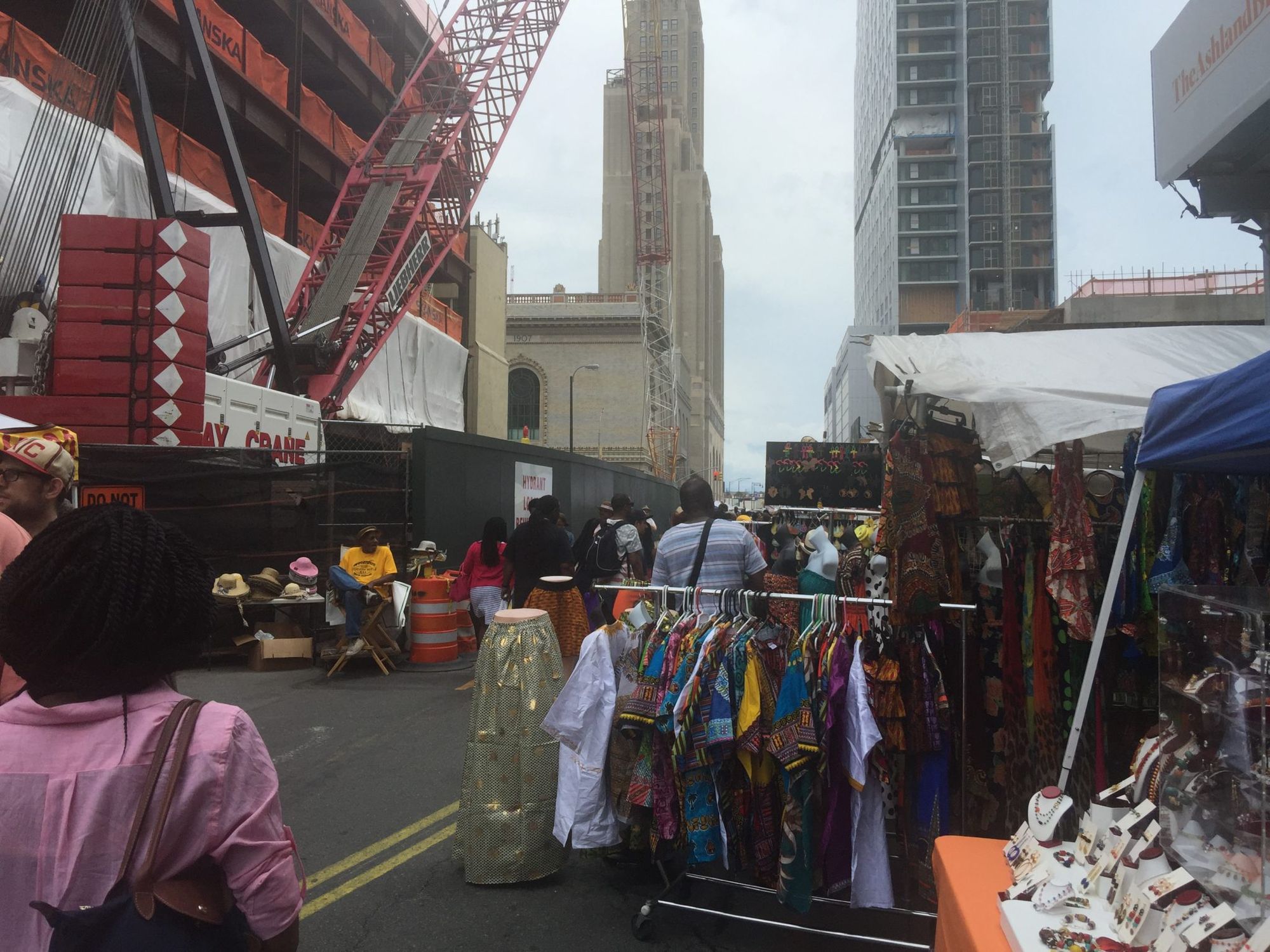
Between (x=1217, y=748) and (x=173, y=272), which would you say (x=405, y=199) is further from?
(x=1217, y=748)

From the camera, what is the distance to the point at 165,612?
1692 mm

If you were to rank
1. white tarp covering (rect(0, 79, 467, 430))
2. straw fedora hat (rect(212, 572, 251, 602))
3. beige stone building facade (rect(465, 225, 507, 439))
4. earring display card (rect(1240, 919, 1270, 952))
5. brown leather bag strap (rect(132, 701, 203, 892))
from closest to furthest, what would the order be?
brown leather bag strap (rect(132, 701, 203, 892)) < earring display card (rect(1240, 919, 1270, 952)) < straw fedora hat (rect(212, 572, 251, 602)) < white tarp covering (rect(0, 79, 467, 430)) < beige stone building facade (rect(465, 225, 507, 439))

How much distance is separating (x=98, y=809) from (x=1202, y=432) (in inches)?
121

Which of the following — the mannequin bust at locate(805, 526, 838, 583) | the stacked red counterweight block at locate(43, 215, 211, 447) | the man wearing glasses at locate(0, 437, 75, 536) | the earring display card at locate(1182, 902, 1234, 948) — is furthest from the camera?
the stacked red counterweight block at locate(43, 215, 211, 447)

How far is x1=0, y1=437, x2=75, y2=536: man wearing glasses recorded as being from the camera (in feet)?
10.7

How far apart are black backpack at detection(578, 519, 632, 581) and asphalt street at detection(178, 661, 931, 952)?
263 centimetres

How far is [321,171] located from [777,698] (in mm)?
24143

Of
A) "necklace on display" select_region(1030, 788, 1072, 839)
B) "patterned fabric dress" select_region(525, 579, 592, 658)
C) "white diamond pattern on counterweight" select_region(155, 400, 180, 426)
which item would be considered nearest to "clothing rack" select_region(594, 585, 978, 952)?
"necklace on display" select_region(1030, 788, 1072, 839)

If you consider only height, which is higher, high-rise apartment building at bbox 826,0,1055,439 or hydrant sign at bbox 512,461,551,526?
high-rise apartment building at bbox 826,0,1055,439

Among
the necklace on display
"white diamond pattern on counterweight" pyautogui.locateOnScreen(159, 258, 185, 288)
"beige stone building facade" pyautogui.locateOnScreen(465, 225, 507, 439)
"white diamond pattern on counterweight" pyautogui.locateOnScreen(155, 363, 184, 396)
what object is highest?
"beige stone building facade" pyautogui.locateOnScreen(465, 225, 507, 439)

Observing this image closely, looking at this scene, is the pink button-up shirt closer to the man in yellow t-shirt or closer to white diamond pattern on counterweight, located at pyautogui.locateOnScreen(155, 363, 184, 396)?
the man in yellow t-shirt

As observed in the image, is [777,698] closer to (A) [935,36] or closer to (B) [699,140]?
(A) [935,36]

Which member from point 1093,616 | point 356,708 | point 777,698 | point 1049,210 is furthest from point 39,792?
point 1049,210

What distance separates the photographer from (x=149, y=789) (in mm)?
1591
